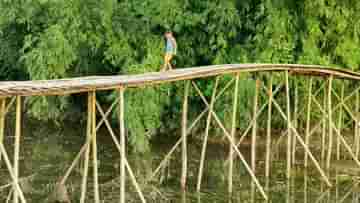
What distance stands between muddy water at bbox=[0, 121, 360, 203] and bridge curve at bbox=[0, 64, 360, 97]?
2.36 metres

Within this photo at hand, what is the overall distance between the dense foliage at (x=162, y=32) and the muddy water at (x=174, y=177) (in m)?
0.99

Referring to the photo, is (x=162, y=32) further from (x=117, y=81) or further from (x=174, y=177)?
(x=117, y=81)

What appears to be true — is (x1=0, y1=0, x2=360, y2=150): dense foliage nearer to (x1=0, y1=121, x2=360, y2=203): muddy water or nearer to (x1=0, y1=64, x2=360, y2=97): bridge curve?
(x1=0, y1=121, x2=360, y2=203): muddy water

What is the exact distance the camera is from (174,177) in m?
17.0

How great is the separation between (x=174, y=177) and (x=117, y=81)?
17.1 ft

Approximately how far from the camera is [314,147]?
67.7 ft

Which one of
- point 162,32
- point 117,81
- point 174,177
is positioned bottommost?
point 174,177

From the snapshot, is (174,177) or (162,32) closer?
(174,177)

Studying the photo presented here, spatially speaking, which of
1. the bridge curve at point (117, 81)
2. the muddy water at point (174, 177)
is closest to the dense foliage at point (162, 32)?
the muddy water at point (174, 177)

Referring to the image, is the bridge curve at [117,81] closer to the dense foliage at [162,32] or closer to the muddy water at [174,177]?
the muddy water at [174,177]

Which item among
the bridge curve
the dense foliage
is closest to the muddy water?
the dense foliage

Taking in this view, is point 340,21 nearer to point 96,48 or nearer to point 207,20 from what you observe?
point 207,20

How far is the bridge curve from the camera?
10.7m

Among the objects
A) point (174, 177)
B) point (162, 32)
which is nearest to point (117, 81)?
point (174, 177)
